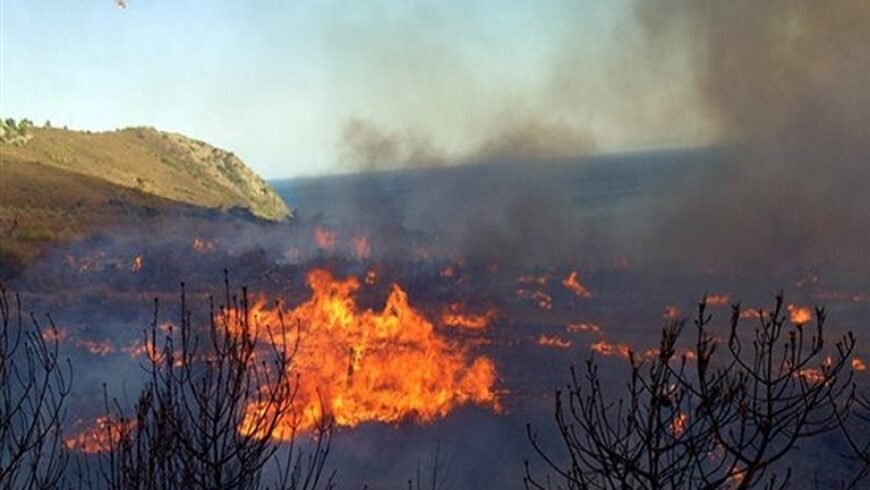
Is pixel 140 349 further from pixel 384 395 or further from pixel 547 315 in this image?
pixel 547 315

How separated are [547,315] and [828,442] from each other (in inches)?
614

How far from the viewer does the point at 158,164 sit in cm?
9650

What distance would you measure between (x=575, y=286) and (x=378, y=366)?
54.1ft

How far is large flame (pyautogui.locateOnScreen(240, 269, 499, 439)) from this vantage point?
24344 mm

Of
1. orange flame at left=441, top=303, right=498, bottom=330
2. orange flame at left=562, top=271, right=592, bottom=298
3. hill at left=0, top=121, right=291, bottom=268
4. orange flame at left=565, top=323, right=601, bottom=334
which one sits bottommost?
orange flame at left=565, top=323, right=601, bottom=334

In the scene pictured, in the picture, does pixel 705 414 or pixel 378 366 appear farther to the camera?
pixel 378 366

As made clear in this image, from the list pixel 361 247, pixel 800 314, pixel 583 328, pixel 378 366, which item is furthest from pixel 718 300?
pixel 361 247

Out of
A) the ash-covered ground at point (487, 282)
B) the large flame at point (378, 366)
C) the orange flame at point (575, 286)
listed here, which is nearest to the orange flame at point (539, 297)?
the ash-covered ground at point (487, 282)

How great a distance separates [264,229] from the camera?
55.4m

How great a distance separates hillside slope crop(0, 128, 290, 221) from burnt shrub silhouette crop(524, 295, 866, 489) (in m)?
59.2

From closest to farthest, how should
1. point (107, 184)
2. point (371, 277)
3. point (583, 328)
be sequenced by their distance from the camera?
point (583, 328)
point (371, 277)
point (107, 184)

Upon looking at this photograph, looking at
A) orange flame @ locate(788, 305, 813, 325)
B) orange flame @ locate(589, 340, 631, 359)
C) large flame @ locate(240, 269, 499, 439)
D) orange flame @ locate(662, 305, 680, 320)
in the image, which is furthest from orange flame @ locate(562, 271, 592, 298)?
large flame @ locate(240, 269, 499, 439)

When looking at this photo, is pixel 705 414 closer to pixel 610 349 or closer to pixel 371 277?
pixel 610 349

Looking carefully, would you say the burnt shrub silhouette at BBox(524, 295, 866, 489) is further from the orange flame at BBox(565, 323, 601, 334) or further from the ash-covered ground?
the orange flame at BBox(565, 323, 601, 334)
